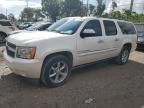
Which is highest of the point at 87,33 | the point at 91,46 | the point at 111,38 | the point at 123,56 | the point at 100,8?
Answer: the point at 100,8

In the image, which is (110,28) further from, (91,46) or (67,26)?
(67,26)

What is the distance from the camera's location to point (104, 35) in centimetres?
658

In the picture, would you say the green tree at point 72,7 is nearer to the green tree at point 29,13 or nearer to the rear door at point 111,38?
the rear door at point 111,38

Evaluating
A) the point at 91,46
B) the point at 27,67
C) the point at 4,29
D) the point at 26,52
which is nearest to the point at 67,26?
the point at 91,46

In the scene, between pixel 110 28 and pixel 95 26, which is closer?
pixel 95 26

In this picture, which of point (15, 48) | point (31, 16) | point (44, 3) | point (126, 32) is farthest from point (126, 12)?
point (31, 16)

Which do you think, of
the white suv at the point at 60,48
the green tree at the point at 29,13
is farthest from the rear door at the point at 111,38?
the green tree at the point at 29,13

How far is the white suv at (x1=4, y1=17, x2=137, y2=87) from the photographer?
15.5ft

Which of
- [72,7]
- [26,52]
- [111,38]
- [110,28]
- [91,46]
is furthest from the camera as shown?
[72,7]

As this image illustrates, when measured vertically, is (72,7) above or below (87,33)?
above

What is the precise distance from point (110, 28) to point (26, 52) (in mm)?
3450

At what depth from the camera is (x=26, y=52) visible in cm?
467

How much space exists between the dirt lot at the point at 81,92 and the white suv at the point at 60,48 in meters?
0.42

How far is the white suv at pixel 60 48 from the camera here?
472cm
